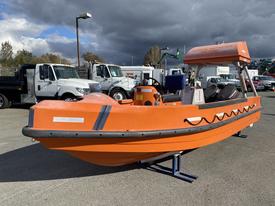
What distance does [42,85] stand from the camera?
1080 cm

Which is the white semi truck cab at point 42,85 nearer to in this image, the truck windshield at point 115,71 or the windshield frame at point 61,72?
the windshield frame at point 61,72

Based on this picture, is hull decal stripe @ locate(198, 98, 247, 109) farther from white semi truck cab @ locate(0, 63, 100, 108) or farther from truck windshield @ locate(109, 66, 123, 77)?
truck windshield @ locate(109, 66, 123, 77)

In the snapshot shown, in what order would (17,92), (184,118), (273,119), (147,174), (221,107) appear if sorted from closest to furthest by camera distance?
(184,118), (147,174), (221,107), (273,119), (17,92)

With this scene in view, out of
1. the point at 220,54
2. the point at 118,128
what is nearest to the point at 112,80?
the point at 220,54

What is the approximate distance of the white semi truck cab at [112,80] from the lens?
13234 mm

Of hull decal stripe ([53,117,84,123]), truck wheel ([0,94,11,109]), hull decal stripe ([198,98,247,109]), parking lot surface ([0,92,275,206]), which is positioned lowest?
parking lot surface ([0,92,275,206])

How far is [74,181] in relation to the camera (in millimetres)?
3697

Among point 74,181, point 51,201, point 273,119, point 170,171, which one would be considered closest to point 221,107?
point 170,171

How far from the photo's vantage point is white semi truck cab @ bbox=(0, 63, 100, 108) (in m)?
10.4

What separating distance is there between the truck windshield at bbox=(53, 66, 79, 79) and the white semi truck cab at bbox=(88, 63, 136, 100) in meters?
2.17

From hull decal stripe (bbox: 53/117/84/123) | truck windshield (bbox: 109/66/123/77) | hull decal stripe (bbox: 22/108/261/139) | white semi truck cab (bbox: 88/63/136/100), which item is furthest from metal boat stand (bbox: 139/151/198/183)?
truck windshield (bbox: 109/66/123/77)

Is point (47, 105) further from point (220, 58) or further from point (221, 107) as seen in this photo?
point (220, 58)

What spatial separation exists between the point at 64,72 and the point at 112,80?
3.00 metres

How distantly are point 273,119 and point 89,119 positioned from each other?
7.66 metres
